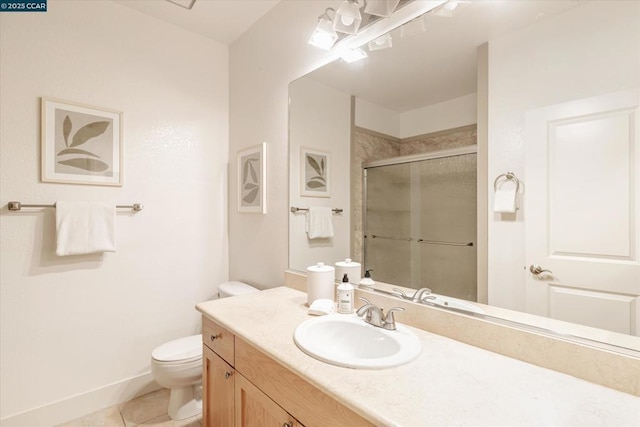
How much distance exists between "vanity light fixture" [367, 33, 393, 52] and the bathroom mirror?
2 centimetres

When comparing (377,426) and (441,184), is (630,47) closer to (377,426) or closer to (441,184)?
(441,184)

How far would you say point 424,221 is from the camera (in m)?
1.20

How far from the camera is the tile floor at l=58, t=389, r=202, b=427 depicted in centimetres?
173

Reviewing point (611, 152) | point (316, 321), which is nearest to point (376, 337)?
point (316, 321)

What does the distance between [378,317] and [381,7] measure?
127 centimetres

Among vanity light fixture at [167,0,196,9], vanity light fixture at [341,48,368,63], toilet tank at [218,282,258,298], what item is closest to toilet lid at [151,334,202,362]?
toilet tank at [218,282,258,298]

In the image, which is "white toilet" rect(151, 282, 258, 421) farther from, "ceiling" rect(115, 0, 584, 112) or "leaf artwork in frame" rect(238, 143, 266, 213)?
"ceiling" rect(115, 0, 584, 112)

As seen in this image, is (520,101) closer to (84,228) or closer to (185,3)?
(185,3)

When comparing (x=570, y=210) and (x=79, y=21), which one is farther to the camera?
(x=79, y=21)

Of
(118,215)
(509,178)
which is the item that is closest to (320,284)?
(509,178)

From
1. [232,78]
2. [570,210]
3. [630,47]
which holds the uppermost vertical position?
[232,78]

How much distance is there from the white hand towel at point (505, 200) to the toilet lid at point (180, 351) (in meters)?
1.70

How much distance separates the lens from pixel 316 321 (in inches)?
45.9

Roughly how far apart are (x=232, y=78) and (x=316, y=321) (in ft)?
6.65
